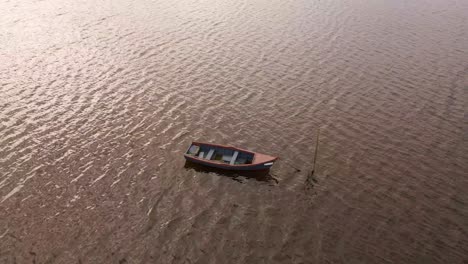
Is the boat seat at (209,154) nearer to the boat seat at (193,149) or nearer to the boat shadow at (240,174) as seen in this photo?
the boat shadow at (240,174)

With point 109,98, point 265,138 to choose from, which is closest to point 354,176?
point 265,138

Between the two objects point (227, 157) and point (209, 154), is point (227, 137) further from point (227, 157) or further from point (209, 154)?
point (209, 154)

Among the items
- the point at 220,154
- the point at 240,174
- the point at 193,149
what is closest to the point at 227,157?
the point at 220,154

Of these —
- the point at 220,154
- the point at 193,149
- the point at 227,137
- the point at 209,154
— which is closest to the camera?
the point at 209,154

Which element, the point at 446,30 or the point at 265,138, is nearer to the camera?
the point at 265,138

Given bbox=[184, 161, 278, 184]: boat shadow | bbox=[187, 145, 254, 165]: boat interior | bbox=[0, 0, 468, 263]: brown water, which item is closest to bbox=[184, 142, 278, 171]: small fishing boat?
bbox=[187, 145, 254, 165]: boat interior

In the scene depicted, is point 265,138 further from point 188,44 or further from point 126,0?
point 126,0

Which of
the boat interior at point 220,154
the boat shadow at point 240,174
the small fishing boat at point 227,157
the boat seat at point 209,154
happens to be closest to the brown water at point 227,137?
the boat shadow at point 240,174
